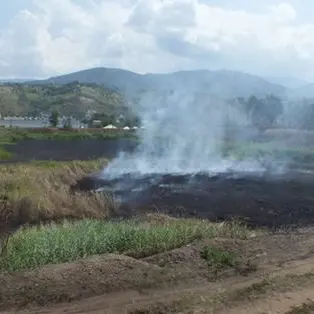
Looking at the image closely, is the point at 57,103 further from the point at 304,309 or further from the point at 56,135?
the point at 304,309

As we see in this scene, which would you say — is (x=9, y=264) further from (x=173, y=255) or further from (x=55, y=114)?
(x=55, y=114)

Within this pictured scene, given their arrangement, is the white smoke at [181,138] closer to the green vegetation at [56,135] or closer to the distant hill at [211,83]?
the distant hill at [211,83]

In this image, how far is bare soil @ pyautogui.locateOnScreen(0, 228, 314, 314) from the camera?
29.5ft

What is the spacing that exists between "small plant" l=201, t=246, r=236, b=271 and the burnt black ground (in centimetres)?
1232

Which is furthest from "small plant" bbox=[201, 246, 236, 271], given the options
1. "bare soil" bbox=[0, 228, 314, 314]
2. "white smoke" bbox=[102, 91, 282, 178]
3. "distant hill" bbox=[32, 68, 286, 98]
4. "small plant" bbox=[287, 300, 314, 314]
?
"distant hill" bbox=[32, 68, 286, 98]

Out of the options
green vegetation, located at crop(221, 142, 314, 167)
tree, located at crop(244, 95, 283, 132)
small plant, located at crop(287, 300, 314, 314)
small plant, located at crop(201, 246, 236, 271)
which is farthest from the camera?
tree, located at crop(244, 95, 283, 132)

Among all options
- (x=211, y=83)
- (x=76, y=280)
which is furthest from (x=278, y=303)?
(x=211, y=83)

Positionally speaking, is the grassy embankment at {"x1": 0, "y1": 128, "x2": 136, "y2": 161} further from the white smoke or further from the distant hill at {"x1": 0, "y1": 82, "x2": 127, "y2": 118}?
the distant hill at {"x1": 0, "y1": 82, "x2": 127, "y2": 118}

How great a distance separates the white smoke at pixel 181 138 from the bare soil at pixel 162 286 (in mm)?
30441

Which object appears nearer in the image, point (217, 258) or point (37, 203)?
point (217, 258)

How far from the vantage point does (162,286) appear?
1013 cm

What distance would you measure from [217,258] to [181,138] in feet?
163

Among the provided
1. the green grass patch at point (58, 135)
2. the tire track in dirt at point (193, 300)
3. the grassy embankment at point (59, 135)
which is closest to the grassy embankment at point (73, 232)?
the tire track in dirt at point (193, 300)

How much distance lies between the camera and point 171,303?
29.3 ft
